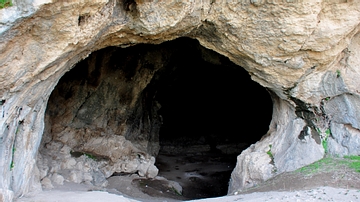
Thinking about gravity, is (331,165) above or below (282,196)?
above

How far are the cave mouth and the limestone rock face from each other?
Answer: 0.94 metres

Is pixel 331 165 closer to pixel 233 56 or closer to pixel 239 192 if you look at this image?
pixel 239 192

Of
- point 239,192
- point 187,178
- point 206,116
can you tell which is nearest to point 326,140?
point 239,192

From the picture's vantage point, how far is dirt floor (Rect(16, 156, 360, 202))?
584cm

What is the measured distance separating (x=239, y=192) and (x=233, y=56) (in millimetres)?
3391

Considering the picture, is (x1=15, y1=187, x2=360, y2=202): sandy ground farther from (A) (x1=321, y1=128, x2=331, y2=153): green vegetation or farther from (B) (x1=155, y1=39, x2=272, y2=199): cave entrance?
(B) (x1=155, y1=39, x2=272, y2=199): cave entrance

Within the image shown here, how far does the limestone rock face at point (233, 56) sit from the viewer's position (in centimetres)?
509

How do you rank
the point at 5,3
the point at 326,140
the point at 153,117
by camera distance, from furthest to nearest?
the point at 153,117 → the point at 326,140 → the point at 5,3

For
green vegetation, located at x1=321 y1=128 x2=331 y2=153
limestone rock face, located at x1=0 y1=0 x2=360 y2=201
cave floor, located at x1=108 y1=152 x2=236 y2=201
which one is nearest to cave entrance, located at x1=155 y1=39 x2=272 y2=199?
cave floor, located at x1=108 y1=152 x2=236 y2=201

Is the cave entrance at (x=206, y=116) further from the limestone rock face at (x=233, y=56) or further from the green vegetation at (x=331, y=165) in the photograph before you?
the green vegetation at (x=331, y=165)

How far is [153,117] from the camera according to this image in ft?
52.3

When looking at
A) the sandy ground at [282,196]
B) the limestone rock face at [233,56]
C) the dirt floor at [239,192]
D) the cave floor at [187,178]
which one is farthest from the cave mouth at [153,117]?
the sandy ground at [282,196]

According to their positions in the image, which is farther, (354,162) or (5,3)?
(354,162)

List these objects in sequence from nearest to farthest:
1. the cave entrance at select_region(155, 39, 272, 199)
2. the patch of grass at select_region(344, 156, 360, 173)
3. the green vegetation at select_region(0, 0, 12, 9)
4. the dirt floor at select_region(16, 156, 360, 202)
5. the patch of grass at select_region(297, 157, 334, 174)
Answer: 1. the green vegetation at select_region(0, 0, 12, 9)
2. the dirt floor at select_region(16, 156, 360, 202)
3. the patch of grass at select_region(344, 156, 360, 173)
4. the patch of grass at select_region(297, 157, 334, 174)
5. the cave entrance at select_region(155, 39, 272, 199)
